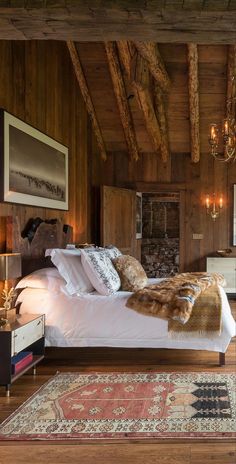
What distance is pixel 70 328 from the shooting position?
3.69m

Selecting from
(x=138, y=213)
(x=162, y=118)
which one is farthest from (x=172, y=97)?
(x=138, y=213)

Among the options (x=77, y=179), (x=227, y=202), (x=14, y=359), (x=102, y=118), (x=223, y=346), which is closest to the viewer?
(x=14, y=359)

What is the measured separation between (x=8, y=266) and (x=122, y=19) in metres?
2.01

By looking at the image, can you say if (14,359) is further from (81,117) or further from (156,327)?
(81,117)

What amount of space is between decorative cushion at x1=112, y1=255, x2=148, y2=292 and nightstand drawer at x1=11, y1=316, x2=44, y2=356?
919 millimetres

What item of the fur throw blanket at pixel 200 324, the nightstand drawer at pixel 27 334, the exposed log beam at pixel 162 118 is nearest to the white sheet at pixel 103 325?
the fur throw blanket at pixel 200 324

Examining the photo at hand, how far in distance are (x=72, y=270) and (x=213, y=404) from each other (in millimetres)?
1796

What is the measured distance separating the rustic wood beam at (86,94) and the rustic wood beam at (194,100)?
1.48 meters

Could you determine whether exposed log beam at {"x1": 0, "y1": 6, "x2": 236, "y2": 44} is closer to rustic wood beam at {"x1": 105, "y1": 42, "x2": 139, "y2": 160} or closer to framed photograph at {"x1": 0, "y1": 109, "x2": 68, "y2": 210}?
framed photograph at {"x1": 0, "y1": 109, "x2": 68, "y2": 210}

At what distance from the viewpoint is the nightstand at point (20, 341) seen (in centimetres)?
304

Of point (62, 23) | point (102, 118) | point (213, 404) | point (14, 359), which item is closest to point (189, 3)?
point (62, 23)

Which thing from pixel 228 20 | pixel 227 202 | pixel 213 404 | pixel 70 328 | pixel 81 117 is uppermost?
pixel 81 117

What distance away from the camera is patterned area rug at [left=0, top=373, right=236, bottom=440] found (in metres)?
2.48

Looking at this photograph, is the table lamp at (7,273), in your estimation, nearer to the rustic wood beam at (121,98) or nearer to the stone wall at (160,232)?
the rustic wood beam at (121,98)
